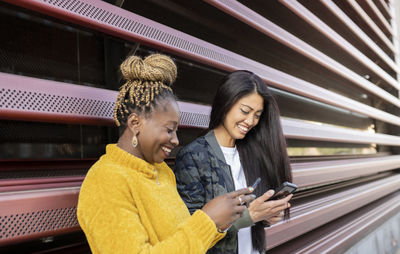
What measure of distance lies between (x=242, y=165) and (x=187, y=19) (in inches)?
59.0

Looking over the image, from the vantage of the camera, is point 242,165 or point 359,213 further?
point 359,213

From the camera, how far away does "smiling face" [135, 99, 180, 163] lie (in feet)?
3.44

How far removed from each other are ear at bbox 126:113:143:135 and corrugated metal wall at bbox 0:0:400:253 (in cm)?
38

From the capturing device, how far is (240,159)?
1.71m

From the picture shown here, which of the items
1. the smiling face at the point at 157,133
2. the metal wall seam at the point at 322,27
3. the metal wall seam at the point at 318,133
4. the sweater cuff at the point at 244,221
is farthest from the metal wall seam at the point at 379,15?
the smiling face at the point at 157,133

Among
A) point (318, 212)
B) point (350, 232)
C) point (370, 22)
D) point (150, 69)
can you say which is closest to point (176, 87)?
point (150, 69)

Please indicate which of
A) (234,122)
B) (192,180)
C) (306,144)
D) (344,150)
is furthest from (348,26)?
(192,180)

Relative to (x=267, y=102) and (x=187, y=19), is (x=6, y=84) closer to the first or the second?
(x=267, y=102)

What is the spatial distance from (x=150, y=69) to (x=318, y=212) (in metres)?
2.69

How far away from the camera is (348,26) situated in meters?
4.49

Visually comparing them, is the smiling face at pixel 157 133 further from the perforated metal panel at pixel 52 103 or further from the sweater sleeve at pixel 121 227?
the perforated metal panel at pixel 52 103

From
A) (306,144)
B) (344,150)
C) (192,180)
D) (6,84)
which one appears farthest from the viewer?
(344,150)

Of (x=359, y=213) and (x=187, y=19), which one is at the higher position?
(x=187, y=19)

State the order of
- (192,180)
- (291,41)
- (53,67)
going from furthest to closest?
(291,41) < (53,67) < (192,180)
